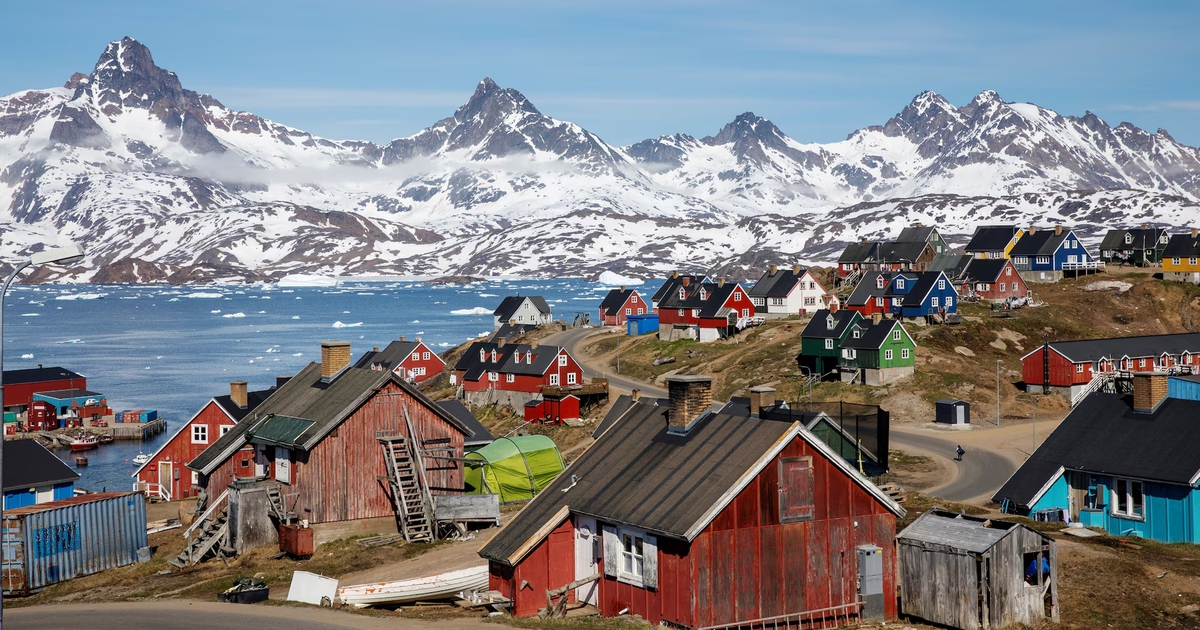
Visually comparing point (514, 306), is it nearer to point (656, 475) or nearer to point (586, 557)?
point (586, 557)

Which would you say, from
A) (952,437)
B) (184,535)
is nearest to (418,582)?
(184,535)

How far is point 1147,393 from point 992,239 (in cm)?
10209

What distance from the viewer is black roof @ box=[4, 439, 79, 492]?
46.6 meters

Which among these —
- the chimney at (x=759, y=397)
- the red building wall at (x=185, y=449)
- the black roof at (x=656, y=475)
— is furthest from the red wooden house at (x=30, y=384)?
the black roof at (x=656, y=475)

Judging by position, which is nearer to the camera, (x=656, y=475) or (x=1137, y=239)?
(x=656, y=475)

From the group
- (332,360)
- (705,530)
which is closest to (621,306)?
(332,360)

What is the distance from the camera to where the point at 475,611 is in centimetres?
2795

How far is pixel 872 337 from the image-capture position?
7850 centimetres

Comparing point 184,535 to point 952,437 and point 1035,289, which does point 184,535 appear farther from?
point 1035,289

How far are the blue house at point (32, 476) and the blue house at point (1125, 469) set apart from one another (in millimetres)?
37658

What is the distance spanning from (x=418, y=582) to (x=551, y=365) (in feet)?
175

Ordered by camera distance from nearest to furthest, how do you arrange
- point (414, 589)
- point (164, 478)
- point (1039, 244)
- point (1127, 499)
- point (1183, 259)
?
point (414, 589) < point (1127, 499) < point (164, 478) < point (1183, 259) < point (1039, 244)

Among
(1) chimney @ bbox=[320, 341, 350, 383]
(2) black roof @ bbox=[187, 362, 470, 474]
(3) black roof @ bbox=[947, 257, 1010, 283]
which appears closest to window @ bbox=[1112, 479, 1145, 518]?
(2) black roof @ bbox=[187, 362, 470, 474]

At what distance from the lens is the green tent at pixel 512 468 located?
44.8 metres
